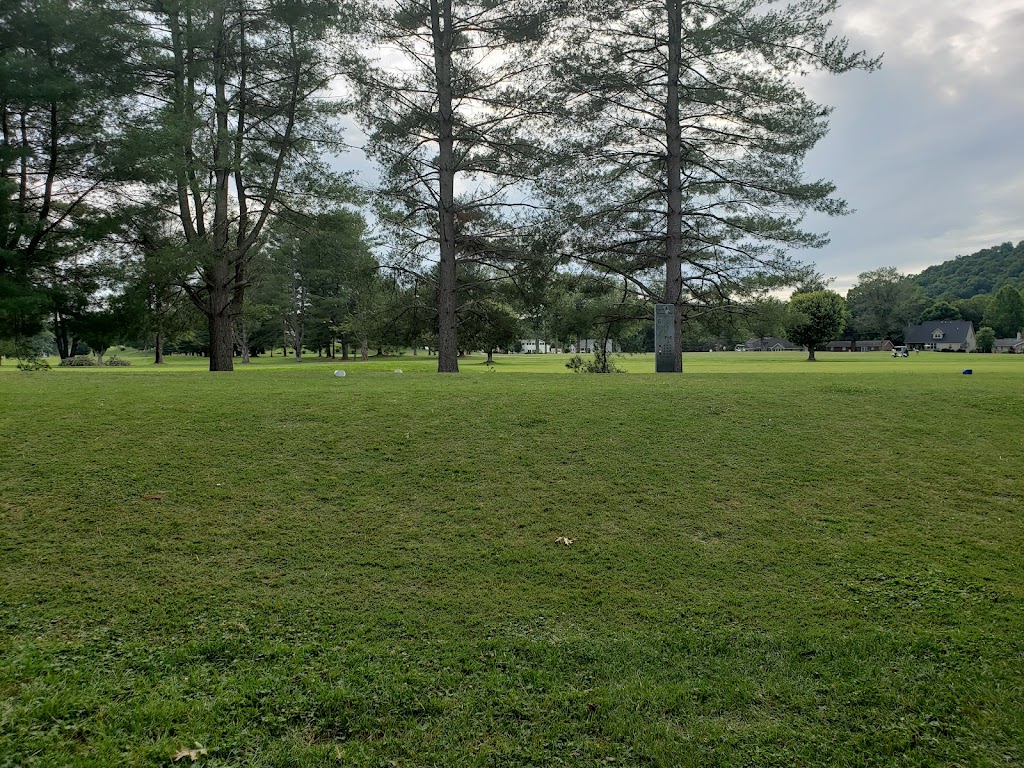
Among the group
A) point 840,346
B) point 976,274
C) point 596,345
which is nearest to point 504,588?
point 596,345

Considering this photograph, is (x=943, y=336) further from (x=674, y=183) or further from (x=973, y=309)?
(x=674, y=183)

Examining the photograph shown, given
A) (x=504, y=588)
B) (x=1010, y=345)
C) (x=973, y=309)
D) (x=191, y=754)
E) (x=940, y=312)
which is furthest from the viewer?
(x=973, y=309)

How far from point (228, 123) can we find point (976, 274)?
125m

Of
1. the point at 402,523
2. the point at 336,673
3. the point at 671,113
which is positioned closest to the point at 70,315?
the point at 402,523

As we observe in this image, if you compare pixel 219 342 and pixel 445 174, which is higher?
pixel 445 174

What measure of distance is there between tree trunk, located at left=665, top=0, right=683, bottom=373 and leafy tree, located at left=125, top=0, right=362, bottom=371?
26.6 ft

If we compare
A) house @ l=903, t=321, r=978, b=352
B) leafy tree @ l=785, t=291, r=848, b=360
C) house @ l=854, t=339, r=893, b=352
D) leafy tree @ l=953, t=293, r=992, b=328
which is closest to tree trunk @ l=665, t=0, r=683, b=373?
leafy tree @ l=785, t=291, r=848, b=360

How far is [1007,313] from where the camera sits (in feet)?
239

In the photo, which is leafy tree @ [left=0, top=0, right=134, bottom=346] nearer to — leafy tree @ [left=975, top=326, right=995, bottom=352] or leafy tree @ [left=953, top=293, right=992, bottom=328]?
leafy tree @ [left=975, top=326, right=995, bottom=352]

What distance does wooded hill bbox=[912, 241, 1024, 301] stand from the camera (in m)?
92.5

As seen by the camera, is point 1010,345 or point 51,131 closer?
point 51,131

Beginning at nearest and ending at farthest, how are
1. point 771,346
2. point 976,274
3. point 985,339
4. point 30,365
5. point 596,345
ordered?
point 30,365 < point 596,345 < point 985,339 < point 771,346 < point 976,274

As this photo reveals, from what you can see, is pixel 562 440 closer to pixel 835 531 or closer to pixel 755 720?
pixel 835 531

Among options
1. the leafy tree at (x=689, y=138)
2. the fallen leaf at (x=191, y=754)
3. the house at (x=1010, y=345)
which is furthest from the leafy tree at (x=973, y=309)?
the fallen leaf at (x=191, y=754)
